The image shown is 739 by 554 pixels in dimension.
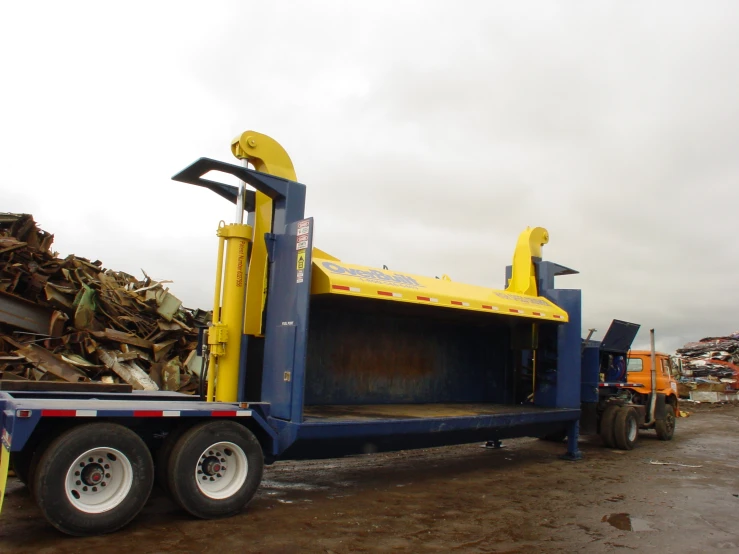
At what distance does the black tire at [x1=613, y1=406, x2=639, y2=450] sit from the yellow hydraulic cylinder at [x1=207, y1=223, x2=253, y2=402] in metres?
8.82

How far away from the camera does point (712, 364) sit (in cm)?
3369

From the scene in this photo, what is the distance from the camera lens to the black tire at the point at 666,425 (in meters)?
14.3

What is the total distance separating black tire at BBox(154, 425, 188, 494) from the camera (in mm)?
5656

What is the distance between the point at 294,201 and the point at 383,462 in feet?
15.7

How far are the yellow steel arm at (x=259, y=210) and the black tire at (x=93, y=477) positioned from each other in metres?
2.13

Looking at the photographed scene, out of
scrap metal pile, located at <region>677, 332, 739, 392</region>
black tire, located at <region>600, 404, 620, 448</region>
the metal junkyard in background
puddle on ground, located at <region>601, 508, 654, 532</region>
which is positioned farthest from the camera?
scrap metal pile, located at <region>677, 332, 739, 392</region>

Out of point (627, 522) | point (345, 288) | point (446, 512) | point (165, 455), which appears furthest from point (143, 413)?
point (627, 522)

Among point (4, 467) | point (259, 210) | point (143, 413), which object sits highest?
point (259, 210)

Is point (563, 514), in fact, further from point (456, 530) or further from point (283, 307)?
point (283, 307)

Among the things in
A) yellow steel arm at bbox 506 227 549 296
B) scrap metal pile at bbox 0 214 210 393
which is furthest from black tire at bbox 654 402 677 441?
scrap metal pile at bbox 0 214 210 393

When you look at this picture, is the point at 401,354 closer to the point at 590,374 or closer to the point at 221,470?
the point at 590,374

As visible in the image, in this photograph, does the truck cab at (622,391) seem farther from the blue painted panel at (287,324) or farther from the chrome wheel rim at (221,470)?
the chrome wheel rim at (221,470)

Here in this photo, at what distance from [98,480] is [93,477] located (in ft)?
0.18

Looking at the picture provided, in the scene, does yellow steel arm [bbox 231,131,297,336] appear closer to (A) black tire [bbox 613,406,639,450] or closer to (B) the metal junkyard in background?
(A) black tire [bbox 613,406,639,450]
